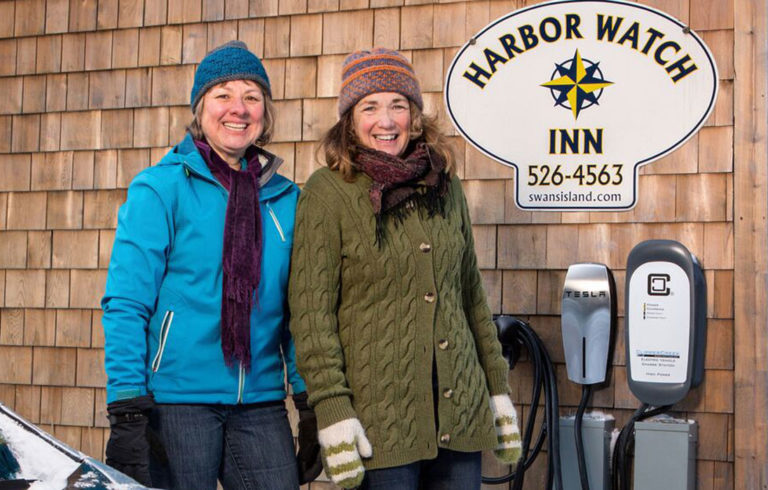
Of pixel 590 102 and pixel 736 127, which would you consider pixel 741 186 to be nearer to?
pixel 736 127

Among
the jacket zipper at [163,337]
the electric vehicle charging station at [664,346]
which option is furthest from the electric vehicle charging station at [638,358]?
the jacket zipper at [163,337]

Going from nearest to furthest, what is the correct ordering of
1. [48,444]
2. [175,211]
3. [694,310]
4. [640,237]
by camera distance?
[48,444] < [175,211] < [694,310] < [640,237]

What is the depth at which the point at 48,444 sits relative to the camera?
192 cm

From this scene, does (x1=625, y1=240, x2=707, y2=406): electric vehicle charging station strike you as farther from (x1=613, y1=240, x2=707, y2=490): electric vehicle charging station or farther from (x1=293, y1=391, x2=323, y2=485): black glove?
(x1=293, y1=391, x2=323, y2=485): black glove

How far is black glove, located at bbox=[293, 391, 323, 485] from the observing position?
263 cm

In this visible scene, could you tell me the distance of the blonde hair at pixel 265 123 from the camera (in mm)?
2682

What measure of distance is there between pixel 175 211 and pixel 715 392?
2.39 m

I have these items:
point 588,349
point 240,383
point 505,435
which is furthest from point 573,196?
point 240,383

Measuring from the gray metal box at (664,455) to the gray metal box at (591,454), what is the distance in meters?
0.15

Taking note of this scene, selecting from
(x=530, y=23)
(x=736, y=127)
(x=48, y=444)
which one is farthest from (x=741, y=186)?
(x=48, y=444)

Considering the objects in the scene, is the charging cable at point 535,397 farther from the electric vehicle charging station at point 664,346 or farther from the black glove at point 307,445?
A: the black glove at point 307,445

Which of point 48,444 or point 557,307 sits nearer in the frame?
point 48,444

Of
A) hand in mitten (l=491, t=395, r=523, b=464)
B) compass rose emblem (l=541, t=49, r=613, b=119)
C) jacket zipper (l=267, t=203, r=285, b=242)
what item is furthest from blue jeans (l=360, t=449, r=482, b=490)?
compass rose emblem (l=541, t=49, r=613, b=119)

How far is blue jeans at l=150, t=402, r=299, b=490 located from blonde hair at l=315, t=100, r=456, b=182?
63 centimetres
